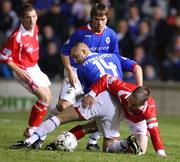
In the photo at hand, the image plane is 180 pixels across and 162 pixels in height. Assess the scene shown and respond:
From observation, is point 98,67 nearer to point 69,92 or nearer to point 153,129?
point 153,129

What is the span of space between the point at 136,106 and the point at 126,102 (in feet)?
0.74

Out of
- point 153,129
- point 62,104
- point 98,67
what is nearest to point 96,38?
point 98,67

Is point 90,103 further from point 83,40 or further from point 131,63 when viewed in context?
point 83,40

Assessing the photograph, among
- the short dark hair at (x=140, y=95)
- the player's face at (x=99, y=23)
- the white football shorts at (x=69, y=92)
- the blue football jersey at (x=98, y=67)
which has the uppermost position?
the player's face at (x=99, y=23)

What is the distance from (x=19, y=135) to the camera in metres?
13.5

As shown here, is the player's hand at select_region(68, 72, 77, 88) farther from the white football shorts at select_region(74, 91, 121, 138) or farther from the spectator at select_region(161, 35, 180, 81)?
the spectator at select_region(161, 35, 180, 81)

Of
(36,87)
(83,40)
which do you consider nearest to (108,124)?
(83,40)

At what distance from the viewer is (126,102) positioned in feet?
34.6

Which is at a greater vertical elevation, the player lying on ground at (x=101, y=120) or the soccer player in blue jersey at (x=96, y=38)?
the soccer player in blue jersey at (x=96, y=38)

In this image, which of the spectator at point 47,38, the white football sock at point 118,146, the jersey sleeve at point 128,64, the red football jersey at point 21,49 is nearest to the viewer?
the white football sock at point 118,146

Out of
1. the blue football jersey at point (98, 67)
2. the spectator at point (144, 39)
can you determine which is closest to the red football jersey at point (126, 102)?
the blue football jersey at point (98, 67)

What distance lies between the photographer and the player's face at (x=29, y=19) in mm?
13070

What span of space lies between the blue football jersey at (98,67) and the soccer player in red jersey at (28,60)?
2.15 meters

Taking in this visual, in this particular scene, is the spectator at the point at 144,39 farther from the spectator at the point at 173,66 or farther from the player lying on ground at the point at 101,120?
the player lying on ground at the point at 101,120
